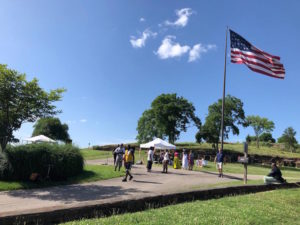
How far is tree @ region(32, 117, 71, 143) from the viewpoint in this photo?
61.2 metres

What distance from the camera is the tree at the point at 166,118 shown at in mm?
46719

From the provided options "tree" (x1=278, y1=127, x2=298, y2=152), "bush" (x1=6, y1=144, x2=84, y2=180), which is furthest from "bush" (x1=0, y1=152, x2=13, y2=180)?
"tree" (x1=278, y1=127, x2=298, y2=152)

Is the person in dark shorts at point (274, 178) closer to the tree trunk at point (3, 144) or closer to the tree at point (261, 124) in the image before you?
the tree trunk at point (3, 144)

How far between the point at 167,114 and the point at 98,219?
41725 mm

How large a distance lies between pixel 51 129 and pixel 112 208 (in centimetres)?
6177

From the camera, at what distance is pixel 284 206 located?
25.0 ft

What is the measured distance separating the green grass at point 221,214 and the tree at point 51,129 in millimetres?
57375

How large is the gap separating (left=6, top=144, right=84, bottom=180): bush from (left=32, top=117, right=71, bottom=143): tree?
47.3 metres

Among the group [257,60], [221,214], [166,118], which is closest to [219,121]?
[166,118]

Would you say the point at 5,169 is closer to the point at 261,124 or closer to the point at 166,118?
the point at 166,118

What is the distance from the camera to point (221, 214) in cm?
609

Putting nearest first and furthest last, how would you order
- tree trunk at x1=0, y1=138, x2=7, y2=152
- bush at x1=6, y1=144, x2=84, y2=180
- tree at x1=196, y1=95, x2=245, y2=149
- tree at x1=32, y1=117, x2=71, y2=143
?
bush at x1=6, y1=144, x2=84, y2=180, tree trunk at x1=0, y1=138, x2=7, y2=152, tree at x1=196, y1=95, x2=245, y2=149, tree at x1=32, y1=117, x2=71, y2=143

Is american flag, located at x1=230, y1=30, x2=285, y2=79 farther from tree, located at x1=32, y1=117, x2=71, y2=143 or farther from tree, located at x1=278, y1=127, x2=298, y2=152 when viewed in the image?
tree, located at x1=278, y1=127, x2=298, y2=152

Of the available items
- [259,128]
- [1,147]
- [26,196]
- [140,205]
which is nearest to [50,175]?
[1,147]
